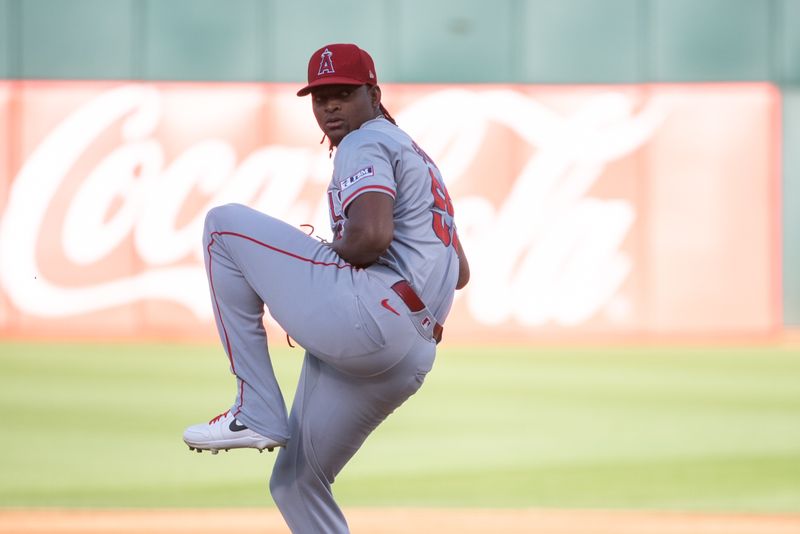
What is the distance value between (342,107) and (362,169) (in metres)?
0.31

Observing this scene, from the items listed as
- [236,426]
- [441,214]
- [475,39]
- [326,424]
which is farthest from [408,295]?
[475,39]

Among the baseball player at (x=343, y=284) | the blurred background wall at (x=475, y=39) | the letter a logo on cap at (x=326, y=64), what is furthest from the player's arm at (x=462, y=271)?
the blurred background wall at (x=475, y=39)

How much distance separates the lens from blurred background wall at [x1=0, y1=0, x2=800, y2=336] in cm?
1427

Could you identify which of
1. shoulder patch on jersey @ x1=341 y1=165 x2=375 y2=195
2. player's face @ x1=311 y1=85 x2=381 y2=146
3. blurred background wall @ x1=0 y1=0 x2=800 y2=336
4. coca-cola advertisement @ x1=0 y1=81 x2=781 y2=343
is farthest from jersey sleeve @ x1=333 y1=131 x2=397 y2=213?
blurred background wall @ x1=0 y1=0 x2=800 y2=336

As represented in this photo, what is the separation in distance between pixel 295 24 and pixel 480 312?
13.5ft

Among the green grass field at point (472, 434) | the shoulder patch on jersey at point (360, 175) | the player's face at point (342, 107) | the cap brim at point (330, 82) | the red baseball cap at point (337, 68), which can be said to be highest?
the red baseball cap at point (337, 68)

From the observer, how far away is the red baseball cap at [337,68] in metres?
3.52

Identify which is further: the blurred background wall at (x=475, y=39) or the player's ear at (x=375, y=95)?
the blurred background wall at (x=475, y=39)

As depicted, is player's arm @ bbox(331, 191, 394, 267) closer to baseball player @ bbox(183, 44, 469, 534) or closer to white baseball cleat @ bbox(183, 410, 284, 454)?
baseball player @ bbox(183, 44, 469, 534)

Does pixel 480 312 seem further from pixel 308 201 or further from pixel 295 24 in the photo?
pixel 295 24

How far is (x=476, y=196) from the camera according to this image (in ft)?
46.1

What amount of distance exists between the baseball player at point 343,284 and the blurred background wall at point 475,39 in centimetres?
1083

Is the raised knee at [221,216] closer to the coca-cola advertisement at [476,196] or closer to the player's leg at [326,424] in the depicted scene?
the player's leg at [326,424]

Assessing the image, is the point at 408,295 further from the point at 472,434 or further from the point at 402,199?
the point at 472,434
